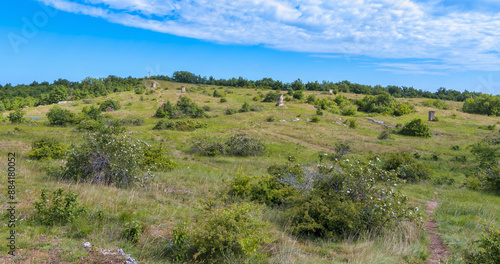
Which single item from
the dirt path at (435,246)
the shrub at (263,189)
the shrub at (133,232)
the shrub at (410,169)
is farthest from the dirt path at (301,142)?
the shrub at (133,232)

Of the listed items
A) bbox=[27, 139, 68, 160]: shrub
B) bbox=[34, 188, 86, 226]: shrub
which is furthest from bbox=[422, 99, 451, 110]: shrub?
bbox=[34, 188, 86, 226]: shrub

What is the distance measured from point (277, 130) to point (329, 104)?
23.8 metres

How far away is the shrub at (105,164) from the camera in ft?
29.1

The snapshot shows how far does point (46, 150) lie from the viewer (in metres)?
13.6

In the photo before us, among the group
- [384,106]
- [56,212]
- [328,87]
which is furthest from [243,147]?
[328,87]

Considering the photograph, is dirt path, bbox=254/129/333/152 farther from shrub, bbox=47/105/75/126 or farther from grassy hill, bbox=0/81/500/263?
shrub, bbox=47/105/75/126

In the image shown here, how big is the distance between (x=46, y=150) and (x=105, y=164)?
7.05 m

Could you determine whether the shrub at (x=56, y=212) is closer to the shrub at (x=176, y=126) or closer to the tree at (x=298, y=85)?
the shrub at (x=176, y=126)

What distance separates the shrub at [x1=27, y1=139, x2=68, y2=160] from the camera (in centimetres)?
1329

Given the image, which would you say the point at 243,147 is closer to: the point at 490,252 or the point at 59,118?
the point at 490,252

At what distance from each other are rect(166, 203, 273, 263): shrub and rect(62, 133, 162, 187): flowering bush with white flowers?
475 cm

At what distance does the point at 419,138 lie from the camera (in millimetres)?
28453

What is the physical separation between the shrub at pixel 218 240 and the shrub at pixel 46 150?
38.3ft

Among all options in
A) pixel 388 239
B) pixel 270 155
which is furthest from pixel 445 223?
pixel 270 155
